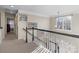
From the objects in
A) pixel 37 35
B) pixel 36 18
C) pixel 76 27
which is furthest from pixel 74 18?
pixel 36 18

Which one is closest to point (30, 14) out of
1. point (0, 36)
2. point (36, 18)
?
point (36, 18)

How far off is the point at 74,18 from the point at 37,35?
7.45ft

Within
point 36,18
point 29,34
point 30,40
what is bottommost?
point 30,40

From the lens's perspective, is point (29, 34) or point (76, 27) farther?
point (76, 27)

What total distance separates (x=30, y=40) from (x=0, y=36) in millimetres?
1058

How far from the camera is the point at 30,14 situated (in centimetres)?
251

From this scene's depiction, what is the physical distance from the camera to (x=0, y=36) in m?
3.09

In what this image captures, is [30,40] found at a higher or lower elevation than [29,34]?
lower
